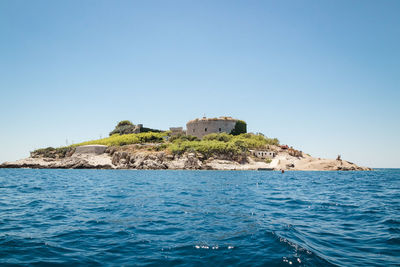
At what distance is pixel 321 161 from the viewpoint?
5622 cm

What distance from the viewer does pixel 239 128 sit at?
7931 centimetres

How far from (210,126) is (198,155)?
20.0 m

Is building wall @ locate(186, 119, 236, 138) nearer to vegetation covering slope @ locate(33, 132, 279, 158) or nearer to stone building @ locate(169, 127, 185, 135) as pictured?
vegetation covering slope @ locate(33, 132, 279, 158)

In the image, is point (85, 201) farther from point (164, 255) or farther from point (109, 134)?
point (109, 134)

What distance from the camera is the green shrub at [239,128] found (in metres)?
78.3

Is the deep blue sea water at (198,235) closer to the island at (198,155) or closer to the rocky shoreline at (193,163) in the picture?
the rocky shoreline at (193,163)

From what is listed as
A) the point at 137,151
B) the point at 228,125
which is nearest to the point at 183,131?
the point at 228,125

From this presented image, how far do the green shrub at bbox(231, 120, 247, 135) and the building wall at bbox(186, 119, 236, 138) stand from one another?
1.28 meters

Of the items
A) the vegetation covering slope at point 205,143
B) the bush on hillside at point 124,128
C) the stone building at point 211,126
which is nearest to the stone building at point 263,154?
the vegetation covering slope at point 205,143

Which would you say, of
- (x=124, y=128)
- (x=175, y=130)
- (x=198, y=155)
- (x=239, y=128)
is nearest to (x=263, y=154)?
(x=198, y=155)

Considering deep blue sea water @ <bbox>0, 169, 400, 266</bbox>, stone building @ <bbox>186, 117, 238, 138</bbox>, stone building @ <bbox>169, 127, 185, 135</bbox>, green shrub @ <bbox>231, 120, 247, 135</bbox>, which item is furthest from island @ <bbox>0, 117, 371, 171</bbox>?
deep blue sea water @ <bbox>0, 169, 400, 266</bbox>

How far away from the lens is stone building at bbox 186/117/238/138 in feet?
251

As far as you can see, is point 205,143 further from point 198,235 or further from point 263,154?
point 198,235

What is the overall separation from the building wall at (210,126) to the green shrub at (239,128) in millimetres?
1281
